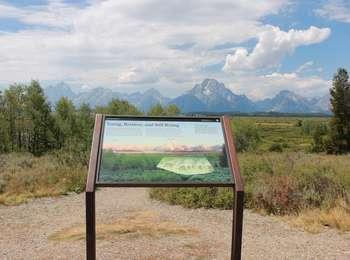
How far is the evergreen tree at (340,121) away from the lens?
43094 millimetres

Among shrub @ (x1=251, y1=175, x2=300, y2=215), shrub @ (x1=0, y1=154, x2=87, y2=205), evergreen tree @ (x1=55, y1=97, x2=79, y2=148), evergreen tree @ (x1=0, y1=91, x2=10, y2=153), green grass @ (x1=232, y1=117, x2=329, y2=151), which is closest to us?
shrub @ (x1=251, y1=175, x2=300, y2=215)

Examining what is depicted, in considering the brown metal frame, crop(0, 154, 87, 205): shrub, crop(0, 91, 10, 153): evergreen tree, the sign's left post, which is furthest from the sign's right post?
crop(0, 91, 10, 153): evergreen tree

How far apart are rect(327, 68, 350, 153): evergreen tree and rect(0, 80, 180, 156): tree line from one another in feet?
62.6

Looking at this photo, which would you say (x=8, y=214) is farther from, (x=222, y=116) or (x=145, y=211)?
(x=222, y=116)

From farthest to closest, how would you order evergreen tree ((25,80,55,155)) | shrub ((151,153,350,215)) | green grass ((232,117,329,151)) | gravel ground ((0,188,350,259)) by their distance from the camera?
1. green grass ((232,117,329,151))
2. evergreen tree ((25,80,55,155))
3. shrub ((151,153,350,215))
4. gravel ground ((0,188,350,259))

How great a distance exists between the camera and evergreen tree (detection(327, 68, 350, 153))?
43094mm

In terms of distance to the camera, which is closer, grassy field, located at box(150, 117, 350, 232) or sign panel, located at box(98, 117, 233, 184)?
sign panel, located at box(98, 117, 233, 184)

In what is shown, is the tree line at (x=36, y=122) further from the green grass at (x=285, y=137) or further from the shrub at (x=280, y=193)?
the shrub at (x=280, y=193)

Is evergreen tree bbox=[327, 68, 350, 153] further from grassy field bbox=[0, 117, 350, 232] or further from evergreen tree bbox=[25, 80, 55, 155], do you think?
grassy field bbox=[0, 117, 350, 232]

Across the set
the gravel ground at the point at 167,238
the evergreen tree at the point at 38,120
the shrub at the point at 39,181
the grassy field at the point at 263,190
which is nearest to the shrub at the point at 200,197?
the grassy field at the point at 263,190

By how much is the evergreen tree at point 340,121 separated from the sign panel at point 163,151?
3947 centimetres

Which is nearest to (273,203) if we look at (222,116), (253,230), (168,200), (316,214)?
(316,214)

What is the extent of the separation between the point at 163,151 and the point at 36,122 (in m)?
37.3

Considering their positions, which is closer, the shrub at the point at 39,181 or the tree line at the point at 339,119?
the shrub at the point at 39,181
